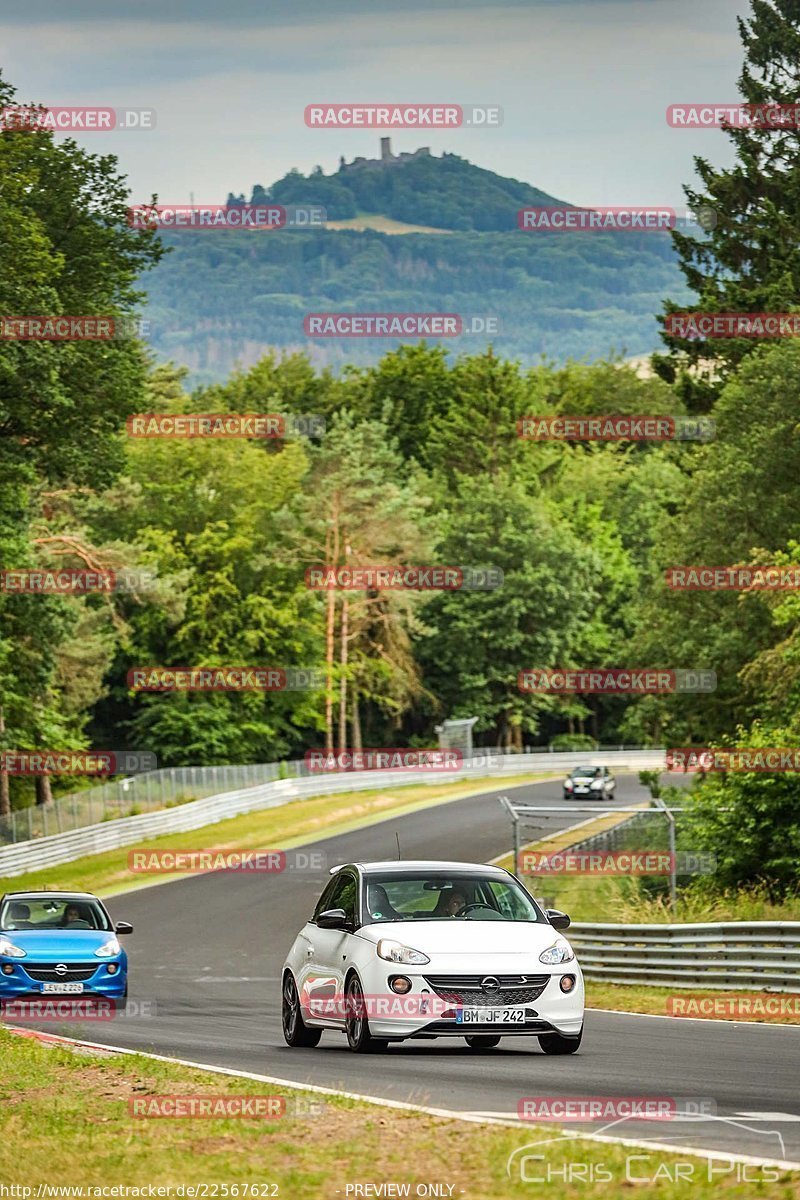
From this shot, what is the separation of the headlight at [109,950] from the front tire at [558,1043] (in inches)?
320

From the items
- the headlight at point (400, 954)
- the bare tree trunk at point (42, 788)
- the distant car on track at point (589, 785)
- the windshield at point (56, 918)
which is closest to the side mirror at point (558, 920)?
the headlight at point (400, 954)

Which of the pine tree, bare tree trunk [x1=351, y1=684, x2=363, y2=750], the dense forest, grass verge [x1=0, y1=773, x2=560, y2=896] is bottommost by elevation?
bare tree trunk [x1=351, y1=684, x2=363, y2=750]

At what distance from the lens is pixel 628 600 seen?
11606 centimetres

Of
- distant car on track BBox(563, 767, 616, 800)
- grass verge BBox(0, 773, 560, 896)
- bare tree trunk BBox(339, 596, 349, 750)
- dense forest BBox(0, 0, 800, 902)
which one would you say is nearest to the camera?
dense forest BBox(0, 0, 800, 902)

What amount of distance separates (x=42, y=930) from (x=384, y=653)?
251ft

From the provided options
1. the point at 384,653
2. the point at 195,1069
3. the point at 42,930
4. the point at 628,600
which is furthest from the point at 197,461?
the point at 195,1069

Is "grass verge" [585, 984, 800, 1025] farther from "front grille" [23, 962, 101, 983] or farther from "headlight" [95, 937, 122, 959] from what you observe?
"front grille" [23, 962, 101, 983]

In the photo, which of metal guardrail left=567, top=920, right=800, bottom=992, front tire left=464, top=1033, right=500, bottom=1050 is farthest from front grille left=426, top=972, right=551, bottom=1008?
metal guardrail left=567, top=920, right=800, bottom=992

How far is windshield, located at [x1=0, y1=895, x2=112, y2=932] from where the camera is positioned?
2222 cm

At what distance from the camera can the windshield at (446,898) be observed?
1472 centimetres

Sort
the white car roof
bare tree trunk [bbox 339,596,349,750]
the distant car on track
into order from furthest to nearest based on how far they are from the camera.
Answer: bare tree trunk [bbox 339,596,349,750] < the distant car on track < the white car roof

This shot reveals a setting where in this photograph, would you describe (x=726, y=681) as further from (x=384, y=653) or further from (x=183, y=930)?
(x=384, y=653)

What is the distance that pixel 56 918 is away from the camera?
23.2 m

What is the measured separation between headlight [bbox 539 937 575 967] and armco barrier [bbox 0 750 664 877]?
39.9 metres
